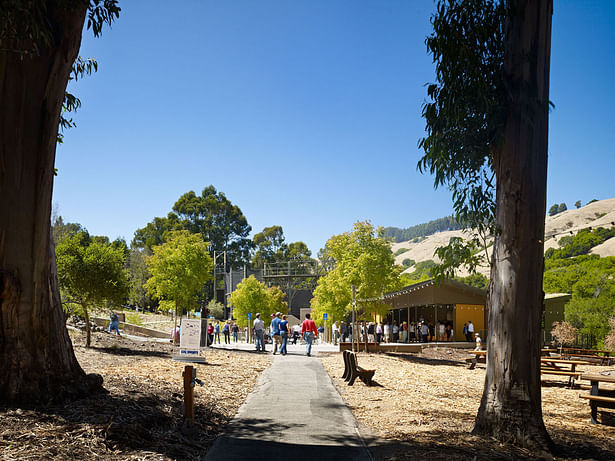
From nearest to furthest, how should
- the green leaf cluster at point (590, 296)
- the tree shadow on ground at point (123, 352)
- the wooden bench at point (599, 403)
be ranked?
the wooden bench at point (599, 403)
the tree shadow on ground at point (123, 352)
the green leaf cluster at point (590, 296)

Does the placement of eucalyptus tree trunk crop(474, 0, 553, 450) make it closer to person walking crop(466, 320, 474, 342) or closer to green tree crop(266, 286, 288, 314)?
person walking crop(466, 320, 474, 342)

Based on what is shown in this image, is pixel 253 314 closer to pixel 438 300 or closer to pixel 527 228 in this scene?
pixel 438 300

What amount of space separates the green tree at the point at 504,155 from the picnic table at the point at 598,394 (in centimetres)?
292

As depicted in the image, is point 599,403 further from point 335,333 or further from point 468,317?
point 468,317

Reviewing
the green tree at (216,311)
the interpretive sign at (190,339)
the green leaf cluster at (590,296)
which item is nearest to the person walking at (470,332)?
the green leaf cluster at (590,296)

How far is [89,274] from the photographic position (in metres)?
19.7

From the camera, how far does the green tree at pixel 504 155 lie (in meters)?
6.41

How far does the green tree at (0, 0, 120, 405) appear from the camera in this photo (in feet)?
20.3

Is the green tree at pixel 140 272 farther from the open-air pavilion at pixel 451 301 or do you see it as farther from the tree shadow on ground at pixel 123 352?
the tree shadow on ground at pixel 123 352

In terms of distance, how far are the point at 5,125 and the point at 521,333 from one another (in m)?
6.51

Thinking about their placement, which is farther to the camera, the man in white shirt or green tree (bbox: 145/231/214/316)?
the man in white shirt

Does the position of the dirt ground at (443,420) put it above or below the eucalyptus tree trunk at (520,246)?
below

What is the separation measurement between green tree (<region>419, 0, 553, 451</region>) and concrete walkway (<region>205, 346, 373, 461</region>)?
185 centimetres

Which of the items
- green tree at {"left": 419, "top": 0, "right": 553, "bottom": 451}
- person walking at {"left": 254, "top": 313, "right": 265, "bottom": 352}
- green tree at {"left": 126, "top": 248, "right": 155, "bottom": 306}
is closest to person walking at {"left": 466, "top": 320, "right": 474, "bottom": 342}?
person walking at {"left": 254, "top": 313, "right": 265, "bottom": 352}
